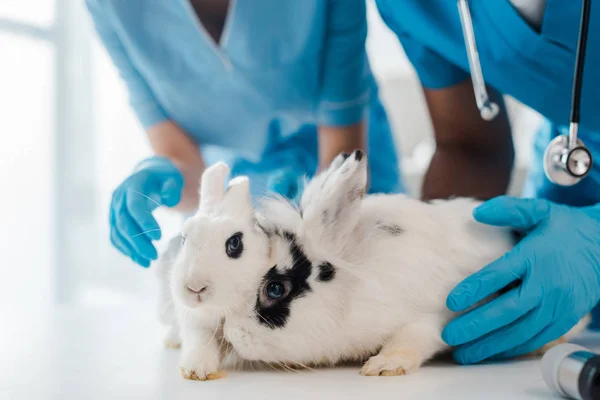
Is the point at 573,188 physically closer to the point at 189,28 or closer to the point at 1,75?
the point at 189,28

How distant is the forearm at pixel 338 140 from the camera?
136cm

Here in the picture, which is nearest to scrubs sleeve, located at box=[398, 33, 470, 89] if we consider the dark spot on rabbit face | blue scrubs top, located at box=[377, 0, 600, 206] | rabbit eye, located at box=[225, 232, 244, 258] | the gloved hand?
blue scrubs top, located at box=[377, 0, 600, 206]

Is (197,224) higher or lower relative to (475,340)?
higher

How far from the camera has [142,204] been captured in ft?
3.38

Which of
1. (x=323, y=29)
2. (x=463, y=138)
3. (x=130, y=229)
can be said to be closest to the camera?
(x=130, y=229)

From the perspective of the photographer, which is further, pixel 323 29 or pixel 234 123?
pixel 234 123

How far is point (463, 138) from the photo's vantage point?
4.57ft

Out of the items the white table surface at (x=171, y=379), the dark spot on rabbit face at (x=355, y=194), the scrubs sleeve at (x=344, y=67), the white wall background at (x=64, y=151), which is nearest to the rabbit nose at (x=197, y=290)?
the white table surface at (x=171, y=379)

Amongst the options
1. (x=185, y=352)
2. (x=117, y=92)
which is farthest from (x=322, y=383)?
(x=117, y=92)

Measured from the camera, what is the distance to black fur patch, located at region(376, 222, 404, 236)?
856 mm

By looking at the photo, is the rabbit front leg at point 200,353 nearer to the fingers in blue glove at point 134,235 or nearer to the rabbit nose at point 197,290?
the rabbit nose at point 197,290

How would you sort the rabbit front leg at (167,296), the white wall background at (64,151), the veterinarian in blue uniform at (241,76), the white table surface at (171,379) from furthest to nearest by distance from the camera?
the white wall background at (64,151) → the veterinarian in blue uniform at (241,76) → the rabbit front leg at (167,296) → the white table surface at (171,379)

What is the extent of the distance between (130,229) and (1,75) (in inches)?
44.6

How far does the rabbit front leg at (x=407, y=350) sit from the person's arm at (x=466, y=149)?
574 mm
